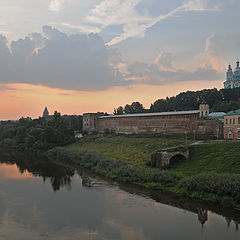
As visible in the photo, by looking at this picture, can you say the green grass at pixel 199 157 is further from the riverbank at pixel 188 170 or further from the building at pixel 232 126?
the building at pixel 232 126

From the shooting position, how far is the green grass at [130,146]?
75.2 ft

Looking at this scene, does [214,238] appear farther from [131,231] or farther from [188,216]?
[131,231]

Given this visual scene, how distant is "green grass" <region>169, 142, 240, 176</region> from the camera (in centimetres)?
1611

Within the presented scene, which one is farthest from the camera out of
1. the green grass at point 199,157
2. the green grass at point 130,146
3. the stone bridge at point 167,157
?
the green grass at point 130,146

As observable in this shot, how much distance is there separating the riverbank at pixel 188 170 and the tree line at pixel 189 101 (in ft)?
82.8

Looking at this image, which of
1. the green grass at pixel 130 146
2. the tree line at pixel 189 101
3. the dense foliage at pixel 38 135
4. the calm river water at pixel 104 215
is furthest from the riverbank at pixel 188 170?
the tree line at pixel 189 101

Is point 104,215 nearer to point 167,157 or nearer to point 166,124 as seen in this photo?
point 167,157

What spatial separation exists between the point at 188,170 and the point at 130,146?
483 inches

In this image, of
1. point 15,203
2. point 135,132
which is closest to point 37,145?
point 135,132

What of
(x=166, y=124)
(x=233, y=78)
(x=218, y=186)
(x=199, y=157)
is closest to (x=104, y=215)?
(x=218, y=186)

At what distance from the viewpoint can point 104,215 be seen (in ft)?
39.1

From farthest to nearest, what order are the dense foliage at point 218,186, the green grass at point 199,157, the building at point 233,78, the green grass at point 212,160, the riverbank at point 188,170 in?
1. the building at point 233,78
2. the green grass at point 199,157
3. the green grass at point 212,160
4. the riverbank at point 188,170
5. the dense foliage at point 218,186

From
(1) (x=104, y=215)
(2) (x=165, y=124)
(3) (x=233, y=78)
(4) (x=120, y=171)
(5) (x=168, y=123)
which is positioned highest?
(3) (x=233, y=78)

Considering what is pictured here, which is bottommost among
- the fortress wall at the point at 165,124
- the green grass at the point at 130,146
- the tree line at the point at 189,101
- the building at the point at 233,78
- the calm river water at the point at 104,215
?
the calm river water at the point at 104,215
